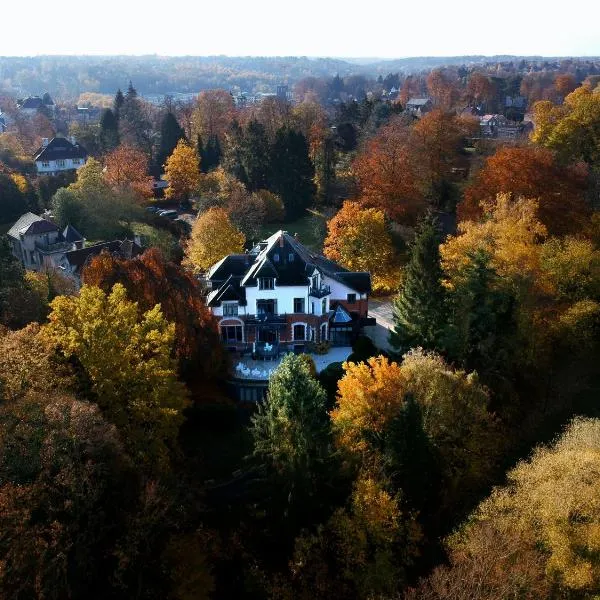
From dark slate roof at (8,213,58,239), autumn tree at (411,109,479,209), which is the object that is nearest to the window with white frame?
dark slate roof at (8,213,58,239)

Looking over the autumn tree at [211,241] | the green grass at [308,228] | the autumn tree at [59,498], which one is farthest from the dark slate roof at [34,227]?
the autumn tree at [59,498]

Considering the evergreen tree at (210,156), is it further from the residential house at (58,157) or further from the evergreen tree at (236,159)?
the residential house at (58,157)

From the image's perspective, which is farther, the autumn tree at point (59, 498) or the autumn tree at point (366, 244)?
the autumn tree at point (366, 244)

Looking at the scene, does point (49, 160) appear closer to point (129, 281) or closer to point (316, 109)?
point (316, 109)

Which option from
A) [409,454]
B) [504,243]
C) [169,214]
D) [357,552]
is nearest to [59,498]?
[357,552]

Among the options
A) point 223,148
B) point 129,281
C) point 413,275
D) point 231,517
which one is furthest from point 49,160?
point 231,517

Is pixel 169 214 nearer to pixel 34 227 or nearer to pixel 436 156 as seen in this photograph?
pixel 34 227

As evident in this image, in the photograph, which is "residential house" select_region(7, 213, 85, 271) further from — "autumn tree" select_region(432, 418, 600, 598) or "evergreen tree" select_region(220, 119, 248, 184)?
"autumn tree" select_region(432, 418, 600, 598)
